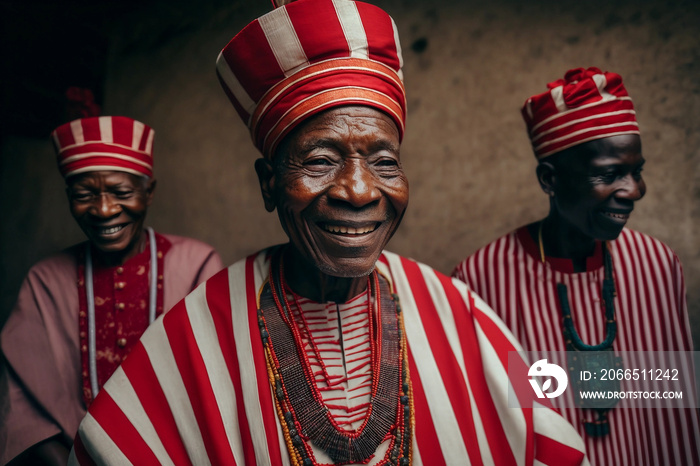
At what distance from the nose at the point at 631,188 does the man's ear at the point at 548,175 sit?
266 mm

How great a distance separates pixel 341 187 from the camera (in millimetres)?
1326

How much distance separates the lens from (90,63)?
3645 mm

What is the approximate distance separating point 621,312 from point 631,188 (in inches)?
20.7

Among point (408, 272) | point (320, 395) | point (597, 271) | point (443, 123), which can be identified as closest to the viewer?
point (320, 395)

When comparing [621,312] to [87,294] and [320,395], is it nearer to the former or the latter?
[320,395]

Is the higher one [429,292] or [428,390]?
[429,292]

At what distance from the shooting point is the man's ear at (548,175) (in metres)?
2.09

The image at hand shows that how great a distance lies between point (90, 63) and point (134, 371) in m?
3.08

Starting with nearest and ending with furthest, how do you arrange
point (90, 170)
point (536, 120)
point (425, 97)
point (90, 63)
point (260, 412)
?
point (260, 412)
point (536, 120)
point (90, 170)
point (425, 97)
point (90, 63)

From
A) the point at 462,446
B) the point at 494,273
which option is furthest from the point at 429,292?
the point at 494,273

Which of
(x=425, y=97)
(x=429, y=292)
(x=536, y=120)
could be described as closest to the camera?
(x=429, y=292)

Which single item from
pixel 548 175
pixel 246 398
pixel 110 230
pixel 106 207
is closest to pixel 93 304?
pixel 110 230

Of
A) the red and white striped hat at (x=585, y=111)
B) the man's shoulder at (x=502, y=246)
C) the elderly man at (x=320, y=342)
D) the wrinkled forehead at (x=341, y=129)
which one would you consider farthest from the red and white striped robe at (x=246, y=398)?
the red and white striped hat at (x=585, y=111)

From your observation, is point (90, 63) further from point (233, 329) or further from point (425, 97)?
point (233, 329)
